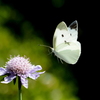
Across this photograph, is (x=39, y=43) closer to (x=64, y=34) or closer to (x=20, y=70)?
(x=64, y=34)

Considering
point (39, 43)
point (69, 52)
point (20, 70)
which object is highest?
point (39, 43)

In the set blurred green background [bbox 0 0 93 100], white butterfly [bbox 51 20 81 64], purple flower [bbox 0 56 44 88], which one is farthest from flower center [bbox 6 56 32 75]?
blurred green background [bbox 0 0 93 100]

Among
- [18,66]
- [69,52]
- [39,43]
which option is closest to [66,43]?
[69,52]

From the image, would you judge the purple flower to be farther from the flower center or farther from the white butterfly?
the white butterfly

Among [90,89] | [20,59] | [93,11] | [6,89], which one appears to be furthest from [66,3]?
[20,59]

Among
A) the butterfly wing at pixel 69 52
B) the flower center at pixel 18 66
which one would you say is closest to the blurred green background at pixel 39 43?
the butterfly wing at pixel 69 52

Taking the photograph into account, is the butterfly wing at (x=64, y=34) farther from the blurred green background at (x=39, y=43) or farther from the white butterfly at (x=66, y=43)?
the blurred green background at (x=39, y=43)
